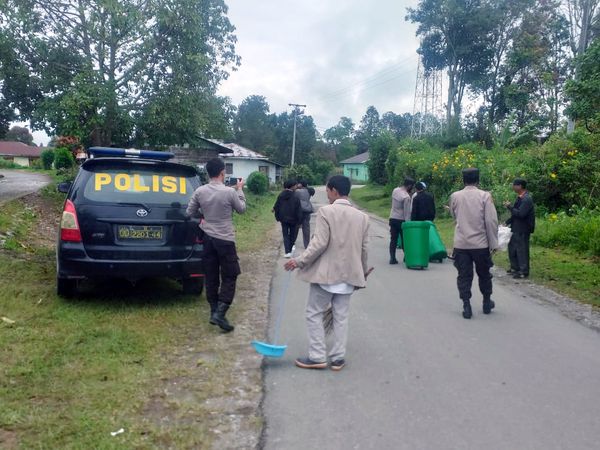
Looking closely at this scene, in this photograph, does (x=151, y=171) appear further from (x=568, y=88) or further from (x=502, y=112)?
(x=502, y=112)

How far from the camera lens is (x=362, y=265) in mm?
5312

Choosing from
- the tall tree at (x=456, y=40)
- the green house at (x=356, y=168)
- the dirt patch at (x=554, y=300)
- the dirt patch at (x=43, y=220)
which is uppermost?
the tall tree at (x=456, y=40)

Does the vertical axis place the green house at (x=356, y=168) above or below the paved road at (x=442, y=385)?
above

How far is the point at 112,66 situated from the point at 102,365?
45.5 ft

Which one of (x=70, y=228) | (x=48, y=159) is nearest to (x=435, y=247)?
(x=70, y=228)

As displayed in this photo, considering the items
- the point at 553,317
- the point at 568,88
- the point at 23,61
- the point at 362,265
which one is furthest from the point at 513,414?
the point at 23,61

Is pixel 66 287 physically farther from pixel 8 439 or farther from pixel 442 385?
pixel 442 385

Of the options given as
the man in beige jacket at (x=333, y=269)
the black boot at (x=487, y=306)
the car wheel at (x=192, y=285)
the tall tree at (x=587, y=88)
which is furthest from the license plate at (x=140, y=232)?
the tall tree at (x=587, y=88)

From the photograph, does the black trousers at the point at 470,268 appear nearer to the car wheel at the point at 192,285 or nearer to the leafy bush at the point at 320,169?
the car wheel at the point at 192,285

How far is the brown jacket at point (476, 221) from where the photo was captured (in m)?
7.22

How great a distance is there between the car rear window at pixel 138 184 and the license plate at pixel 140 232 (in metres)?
0.32

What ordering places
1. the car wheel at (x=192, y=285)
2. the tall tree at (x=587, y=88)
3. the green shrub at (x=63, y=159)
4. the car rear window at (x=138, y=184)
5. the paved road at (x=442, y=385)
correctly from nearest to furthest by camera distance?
the paved road at (x=442, y=385) → the car rear window at (x=138, y=184) → the car wheel at (x=192, y=285) → the tall tree at (x=587, y=88) → the green shrub at (x=63, y=159)

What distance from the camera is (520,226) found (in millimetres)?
10086

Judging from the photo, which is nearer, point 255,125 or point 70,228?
point 70,228
